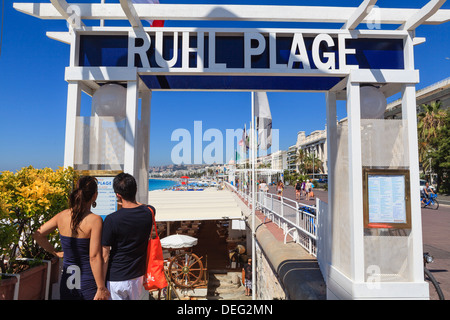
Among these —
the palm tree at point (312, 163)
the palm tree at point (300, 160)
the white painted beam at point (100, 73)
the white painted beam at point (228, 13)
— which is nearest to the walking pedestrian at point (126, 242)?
the white painted beam at point (100, 73)

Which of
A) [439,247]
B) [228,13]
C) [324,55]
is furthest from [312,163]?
[228,13]

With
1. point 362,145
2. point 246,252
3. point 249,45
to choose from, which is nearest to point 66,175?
point 249,45

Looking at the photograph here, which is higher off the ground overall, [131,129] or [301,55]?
[301,55]

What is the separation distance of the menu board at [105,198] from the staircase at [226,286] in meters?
7.42

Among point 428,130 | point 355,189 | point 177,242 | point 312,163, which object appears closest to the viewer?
point 355,189

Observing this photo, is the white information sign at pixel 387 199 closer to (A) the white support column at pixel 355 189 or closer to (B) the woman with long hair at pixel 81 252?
(A) the white support column at pixel 355 189

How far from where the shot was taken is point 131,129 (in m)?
3.17

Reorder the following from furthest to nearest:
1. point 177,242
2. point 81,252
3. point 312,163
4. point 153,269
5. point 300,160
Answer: point 300,160 < point 312,163 < point 177,242 < point 153,269 < point 81,252

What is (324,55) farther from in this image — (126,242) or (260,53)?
(126,242)

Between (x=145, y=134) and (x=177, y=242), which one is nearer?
(x=145, y=134)

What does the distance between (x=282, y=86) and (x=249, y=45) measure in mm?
867

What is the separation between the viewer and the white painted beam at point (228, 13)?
3.13 meters

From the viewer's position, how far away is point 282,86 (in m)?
3.82

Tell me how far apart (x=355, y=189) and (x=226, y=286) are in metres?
8.58
